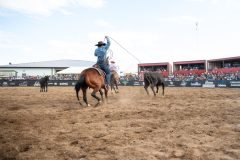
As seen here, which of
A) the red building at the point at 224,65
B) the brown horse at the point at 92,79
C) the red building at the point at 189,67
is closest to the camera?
the brown horse at the point at 92,79

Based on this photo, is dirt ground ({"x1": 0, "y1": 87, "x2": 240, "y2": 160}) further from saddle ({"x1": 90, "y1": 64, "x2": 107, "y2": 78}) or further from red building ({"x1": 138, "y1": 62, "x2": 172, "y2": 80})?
red building ({"x1": 138, "y1": 62, "x2": 172, "y2": 80})

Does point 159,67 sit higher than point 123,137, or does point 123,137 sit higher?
point 159,67

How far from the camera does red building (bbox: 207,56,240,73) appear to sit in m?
38.6

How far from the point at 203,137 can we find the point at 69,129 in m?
2.95

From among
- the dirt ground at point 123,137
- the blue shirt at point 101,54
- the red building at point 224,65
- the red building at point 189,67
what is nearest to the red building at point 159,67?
the red building at point 189,67

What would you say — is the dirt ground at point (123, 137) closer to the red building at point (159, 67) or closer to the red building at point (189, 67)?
the red building at point (189, 67)

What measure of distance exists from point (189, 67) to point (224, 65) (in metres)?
6.10

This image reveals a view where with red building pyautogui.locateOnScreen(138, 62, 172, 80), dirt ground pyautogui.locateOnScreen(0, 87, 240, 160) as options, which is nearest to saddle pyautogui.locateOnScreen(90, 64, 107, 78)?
dirt ground pyautogui.locateOnScreen(0, 87, 240, 160)

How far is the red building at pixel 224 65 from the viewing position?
38.6m

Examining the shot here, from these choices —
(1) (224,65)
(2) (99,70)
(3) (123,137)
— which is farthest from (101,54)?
(1) (224,65)

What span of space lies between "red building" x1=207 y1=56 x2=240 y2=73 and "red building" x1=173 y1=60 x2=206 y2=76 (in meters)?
1.11

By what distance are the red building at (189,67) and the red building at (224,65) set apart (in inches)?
43.8

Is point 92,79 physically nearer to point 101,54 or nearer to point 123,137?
point 101,54

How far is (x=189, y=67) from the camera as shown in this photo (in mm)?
46625
